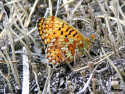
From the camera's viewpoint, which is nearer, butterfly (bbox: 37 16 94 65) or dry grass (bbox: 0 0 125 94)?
dry grass (bbox: 0 0 125 94)

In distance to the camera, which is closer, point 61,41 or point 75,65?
point 75,65

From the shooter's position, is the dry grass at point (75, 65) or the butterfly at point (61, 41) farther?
the butterfly at point (61, 41)

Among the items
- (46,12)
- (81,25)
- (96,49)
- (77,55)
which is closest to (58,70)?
(77,55)

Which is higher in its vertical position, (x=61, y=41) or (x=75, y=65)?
(x=61, y=41)
